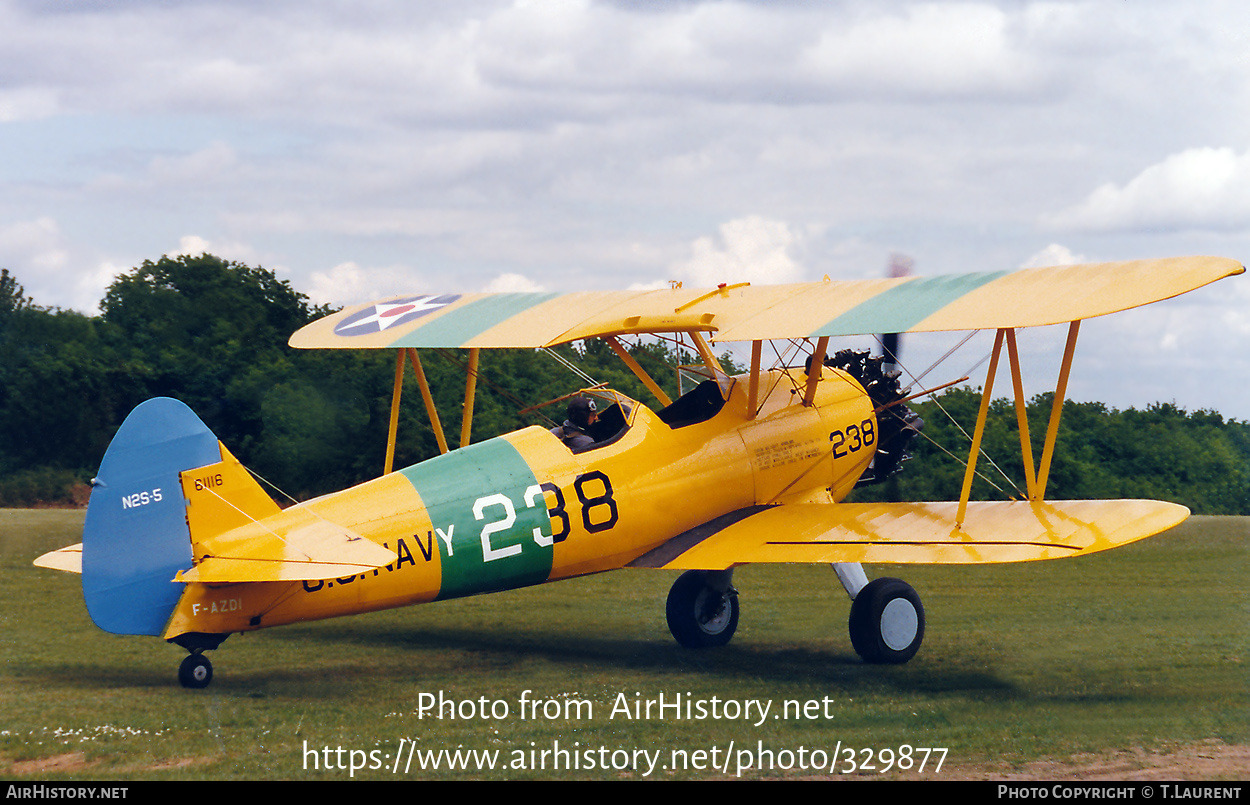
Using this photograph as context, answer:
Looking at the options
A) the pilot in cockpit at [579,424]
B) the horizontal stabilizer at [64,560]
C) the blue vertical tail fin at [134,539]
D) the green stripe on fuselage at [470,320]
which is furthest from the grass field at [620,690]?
the green stripe on fuselage at [470,320]

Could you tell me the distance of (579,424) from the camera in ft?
31.2

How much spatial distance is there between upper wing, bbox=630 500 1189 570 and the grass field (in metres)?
0.88

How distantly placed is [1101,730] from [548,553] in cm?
372

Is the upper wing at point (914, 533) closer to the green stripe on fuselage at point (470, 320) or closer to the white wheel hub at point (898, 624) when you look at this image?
the white wheel hub at point (898, 624)

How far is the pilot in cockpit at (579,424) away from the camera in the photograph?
9.30 meters

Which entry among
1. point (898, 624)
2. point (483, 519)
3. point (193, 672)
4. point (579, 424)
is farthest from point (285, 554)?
point (898, 624)

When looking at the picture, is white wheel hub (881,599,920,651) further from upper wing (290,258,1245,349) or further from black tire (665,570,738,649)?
upper wing (290,258,1245,349)

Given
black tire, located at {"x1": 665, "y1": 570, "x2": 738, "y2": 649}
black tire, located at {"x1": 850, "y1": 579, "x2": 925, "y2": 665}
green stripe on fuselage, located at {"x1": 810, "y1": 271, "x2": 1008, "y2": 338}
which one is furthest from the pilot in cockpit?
black tire, located at {"x1": 850, "y1": 579, "x2": 925, "y2": 665}

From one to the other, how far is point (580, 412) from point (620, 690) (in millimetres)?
2193

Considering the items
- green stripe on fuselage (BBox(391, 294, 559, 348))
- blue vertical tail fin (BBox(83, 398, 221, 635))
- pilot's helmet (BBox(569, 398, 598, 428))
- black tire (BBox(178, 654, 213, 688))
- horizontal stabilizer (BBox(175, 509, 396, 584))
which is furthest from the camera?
green stripe on fuselage (BBox(391, 294, 559, 348))

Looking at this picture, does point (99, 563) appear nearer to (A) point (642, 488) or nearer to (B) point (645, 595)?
(A) point (642, 488)

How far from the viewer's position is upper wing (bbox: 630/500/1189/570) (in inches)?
331

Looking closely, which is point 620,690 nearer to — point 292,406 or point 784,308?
point 784,308

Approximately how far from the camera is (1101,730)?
24.6 feet
